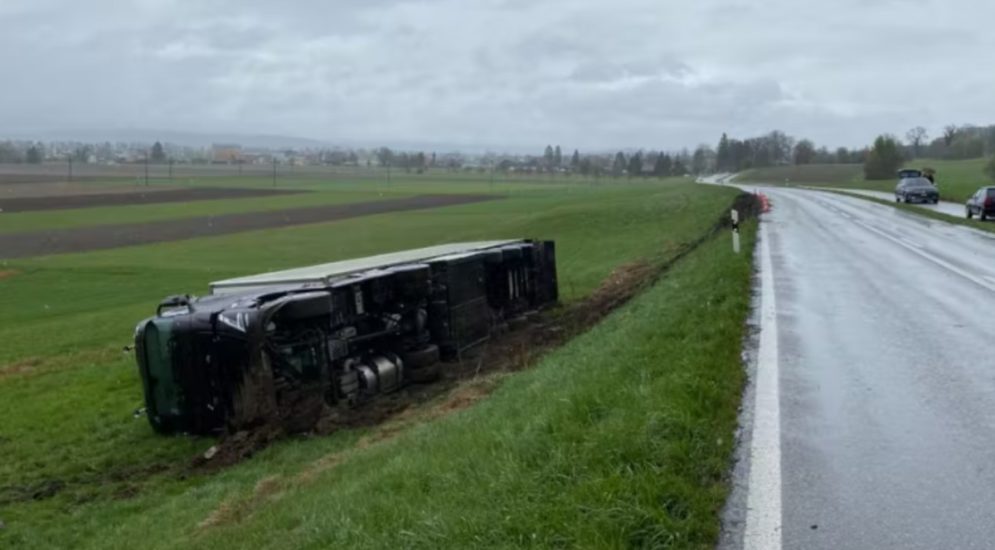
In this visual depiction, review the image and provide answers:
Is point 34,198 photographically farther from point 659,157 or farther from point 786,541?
point 659,157

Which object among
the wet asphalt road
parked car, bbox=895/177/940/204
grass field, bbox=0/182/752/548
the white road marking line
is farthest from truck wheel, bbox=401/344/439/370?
parked car, bbox=895/177/940/204

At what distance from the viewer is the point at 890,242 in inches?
1027

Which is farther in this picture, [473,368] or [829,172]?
[829,172]

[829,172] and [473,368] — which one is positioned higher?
[829,172]

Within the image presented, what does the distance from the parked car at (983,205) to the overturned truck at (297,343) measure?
28.0 m

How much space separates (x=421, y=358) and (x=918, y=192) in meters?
44.4

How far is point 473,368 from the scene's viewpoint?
1600 cm

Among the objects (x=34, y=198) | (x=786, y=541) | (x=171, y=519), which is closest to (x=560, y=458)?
(x=786, y=541)

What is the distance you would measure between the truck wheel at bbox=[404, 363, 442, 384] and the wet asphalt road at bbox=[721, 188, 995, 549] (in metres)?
5.17

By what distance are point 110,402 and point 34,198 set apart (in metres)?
94.5

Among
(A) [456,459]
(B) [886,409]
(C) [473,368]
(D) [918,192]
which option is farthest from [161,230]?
(B) [886,409]

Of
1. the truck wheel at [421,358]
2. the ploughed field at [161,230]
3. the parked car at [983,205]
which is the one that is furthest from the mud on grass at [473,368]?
the ploughed field at [161,230]

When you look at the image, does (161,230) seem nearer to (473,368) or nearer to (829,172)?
(473,368)

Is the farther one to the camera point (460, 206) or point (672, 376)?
point (460, 206)
